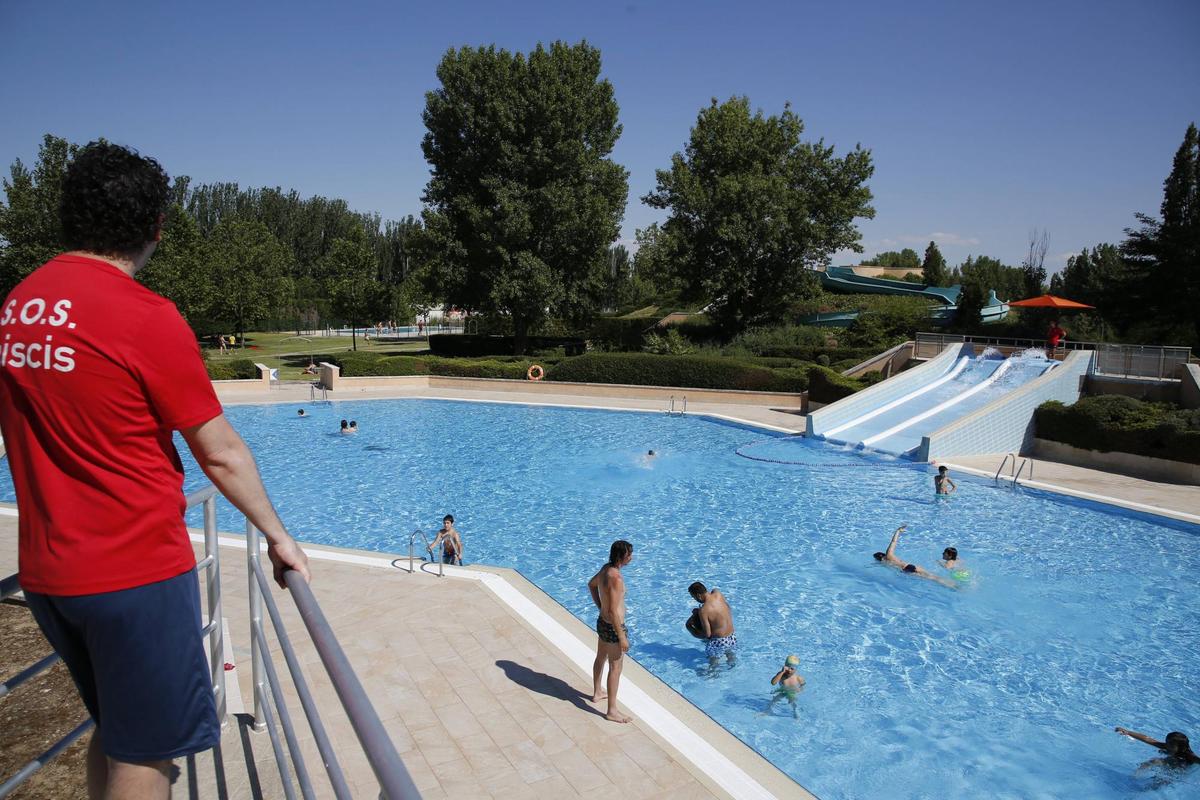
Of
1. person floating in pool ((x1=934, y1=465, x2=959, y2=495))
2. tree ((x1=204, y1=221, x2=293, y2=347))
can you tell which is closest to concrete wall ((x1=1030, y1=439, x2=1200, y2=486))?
person floating in pool ((x1=934, y1=465, x2=959, y2=495))

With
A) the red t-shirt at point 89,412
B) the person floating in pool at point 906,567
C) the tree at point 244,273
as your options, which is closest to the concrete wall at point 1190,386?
the person floating in pool at point 906,567

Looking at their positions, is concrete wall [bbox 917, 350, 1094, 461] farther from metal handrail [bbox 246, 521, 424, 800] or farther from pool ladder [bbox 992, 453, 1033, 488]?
metal handrail [bbox 246, 521, 424, 800]

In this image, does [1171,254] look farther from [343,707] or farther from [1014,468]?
[343,707]

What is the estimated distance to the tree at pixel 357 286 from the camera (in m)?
46.5

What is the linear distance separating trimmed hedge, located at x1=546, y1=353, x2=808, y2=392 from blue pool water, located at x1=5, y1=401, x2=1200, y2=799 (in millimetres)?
6942

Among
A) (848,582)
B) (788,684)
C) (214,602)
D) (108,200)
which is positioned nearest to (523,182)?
(848,582)

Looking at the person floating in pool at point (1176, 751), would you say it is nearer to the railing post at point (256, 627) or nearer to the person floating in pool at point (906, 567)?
the person floating in pool at point (906, 567)

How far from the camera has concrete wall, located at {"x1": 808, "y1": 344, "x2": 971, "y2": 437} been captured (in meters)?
24.4

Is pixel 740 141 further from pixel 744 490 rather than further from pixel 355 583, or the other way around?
pixel 355 583

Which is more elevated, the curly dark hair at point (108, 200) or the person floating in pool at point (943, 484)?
the curly dark hair at point (108, 200)

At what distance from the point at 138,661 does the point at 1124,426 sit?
23.4 meters

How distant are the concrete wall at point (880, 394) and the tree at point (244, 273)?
37.8m

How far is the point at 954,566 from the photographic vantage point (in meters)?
13.3

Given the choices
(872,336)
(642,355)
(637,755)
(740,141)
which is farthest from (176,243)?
(637,755)
